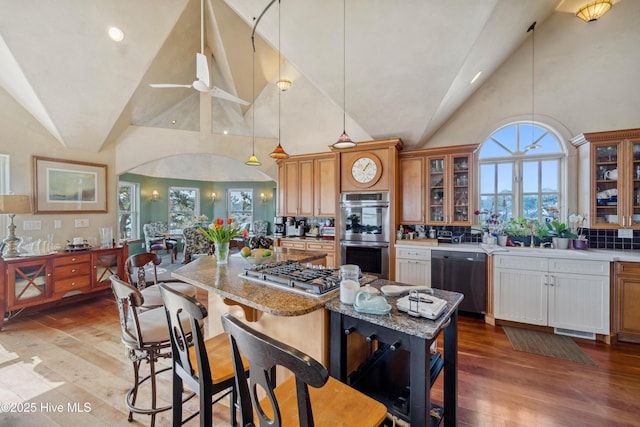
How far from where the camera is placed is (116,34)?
3.45 metres

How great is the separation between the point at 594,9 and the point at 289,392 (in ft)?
17.3

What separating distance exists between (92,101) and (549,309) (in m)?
6.70

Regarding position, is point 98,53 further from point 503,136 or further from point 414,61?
point 503,136

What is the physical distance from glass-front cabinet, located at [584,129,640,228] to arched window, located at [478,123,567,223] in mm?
493

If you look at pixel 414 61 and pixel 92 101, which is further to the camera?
pixel 92 101

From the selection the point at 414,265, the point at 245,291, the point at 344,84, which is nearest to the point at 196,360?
the point at 245,291

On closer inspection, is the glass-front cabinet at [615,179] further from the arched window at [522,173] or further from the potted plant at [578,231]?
the arched window at [522,173]

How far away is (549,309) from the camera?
325cm

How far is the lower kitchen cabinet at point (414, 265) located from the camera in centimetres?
392

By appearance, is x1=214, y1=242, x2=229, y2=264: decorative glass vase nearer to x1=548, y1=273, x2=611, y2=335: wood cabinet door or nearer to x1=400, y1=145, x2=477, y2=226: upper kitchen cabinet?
x1=400, y1=145, x2=477, y2=226: upper kitchen cabinet

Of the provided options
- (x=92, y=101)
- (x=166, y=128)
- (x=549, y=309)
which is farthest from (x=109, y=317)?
(x=549, y=309)

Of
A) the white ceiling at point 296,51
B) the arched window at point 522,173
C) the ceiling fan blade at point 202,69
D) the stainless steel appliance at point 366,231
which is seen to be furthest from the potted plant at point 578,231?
the ceiling fan blade at point 202,69

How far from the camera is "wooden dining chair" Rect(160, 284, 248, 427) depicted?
4.14ft

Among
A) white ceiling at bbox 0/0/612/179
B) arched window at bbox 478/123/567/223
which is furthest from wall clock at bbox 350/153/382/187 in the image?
arched window at bbox 478/123/567/223
